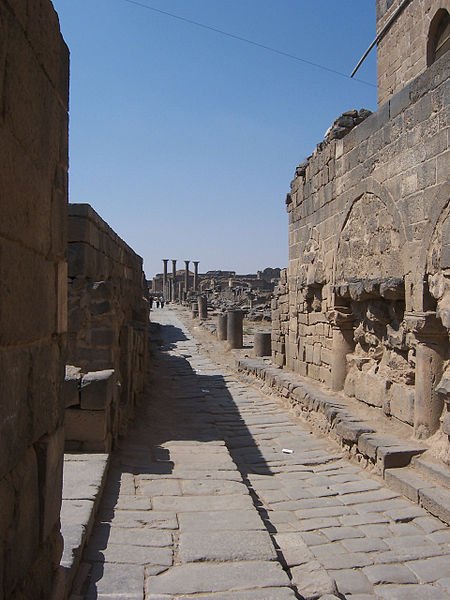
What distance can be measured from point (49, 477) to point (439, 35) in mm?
11243

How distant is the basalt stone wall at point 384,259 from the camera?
5840 millimetres

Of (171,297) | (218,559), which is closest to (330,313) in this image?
(218,559)

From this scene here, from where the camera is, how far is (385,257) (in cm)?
704

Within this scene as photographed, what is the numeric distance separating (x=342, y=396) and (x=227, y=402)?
2403 millimetres

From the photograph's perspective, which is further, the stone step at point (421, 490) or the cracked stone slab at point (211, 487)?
the stone step at point (421, 490)

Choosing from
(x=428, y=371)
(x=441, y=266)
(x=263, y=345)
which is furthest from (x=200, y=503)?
(x=263, y=345)

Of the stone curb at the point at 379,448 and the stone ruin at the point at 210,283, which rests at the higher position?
the stone ruin at the point at 210,283

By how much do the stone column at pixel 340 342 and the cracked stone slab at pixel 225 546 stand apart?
5.25 meters

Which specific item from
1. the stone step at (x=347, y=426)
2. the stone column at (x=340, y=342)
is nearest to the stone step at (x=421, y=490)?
the stone step at (x=347, y=426)

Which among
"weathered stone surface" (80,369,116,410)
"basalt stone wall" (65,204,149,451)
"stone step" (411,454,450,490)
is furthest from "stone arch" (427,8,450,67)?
"weathered stone surface" (80,369,116,410)

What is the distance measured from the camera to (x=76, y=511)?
3557 mm

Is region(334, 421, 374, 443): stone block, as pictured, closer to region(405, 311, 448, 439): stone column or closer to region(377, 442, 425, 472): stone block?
region(405, 311, 448, 439): stone column

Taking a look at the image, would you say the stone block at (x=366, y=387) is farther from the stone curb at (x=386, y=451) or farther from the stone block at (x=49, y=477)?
the stone block at (x=49, y=477)

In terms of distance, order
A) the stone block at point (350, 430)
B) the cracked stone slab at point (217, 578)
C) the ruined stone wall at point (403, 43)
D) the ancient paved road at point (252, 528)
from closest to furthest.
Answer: the cracked stone slab at point (217, 578) < the ancient paved road at point (252, 528) < the stone block at point (350, 430) < the ruined stone wall at point (403, 43)
